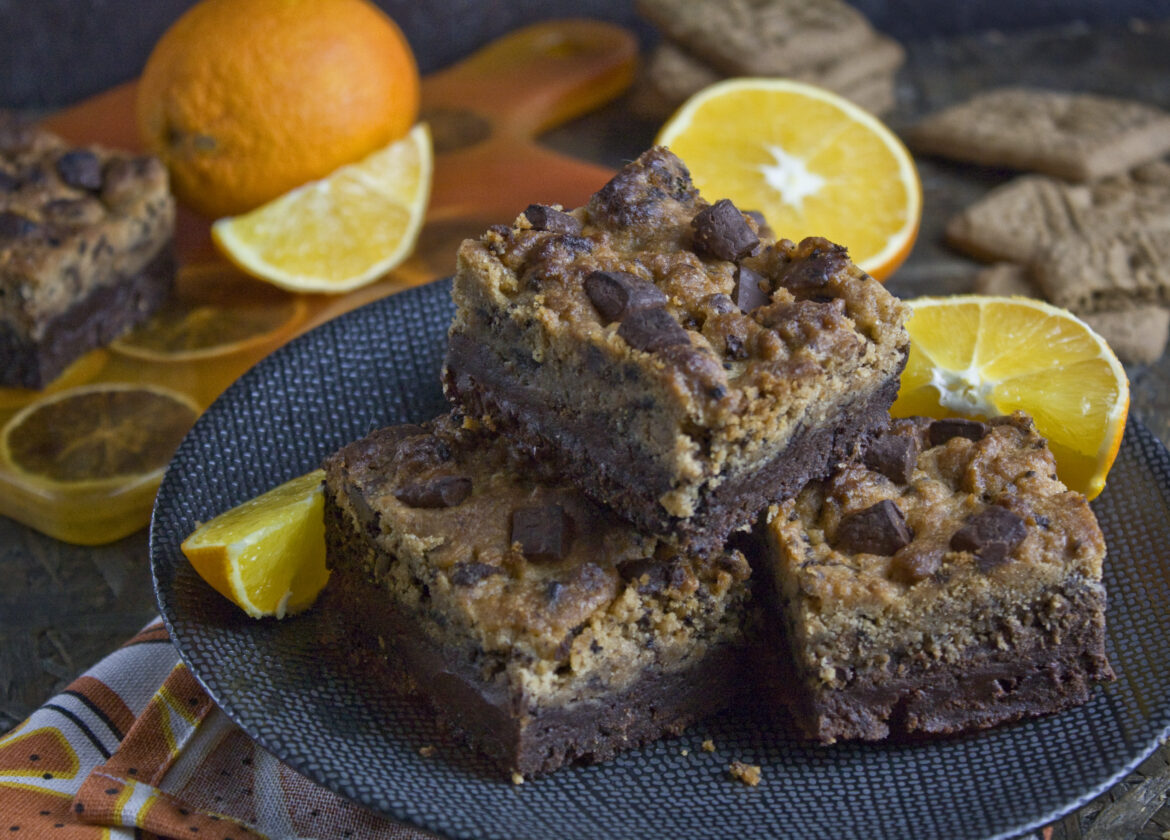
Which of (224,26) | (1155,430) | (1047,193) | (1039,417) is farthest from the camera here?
(1047,193)

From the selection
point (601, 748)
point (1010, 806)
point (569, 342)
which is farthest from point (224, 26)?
point (1010, 806)

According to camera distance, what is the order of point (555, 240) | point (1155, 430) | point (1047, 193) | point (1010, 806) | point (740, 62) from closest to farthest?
point (1010, 806), point (555, 240), point (1155, 430), point (1047, 193), point (740, 62)

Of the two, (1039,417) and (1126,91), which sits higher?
(1039,417)

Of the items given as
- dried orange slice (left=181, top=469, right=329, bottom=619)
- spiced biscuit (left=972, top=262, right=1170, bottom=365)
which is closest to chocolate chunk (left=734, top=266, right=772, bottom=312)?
dried orange slice (left=181, top=469, right=329, bottom=619)

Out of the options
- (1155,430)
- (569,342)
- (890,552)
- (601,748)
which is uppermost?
Answer: (569,342)

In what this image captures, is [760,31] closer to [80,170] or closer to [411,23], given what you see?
[411,23]

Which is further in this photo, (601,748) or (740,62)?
(740,62)

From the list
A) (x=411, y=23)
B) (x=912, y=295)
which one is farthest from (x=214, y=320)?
(x=912, y=295)

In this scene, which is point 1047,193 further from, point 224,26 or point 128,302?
point 128,302
